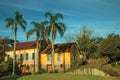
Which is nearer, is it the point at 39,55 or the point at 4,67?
the point at 4,67

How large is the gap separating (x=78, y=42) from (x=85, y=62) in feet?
38.4

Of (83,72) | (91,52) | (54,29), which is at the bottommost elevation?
(83,72)

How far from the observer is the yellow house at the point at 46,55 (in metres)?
53.7

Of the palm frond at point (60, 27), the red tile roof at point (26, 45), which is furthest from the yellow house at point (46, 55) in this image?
the palm frond at point (60, 27)

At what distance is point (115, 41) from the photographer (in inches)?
1832

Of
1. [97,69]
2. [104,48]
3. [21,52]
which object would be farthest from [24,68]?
[97,69]

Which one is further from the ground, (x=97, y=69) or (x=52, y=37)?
(x=52, y=37)

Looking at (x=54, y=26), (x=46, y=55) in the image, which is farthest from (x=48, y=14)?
(x=46, y=55)

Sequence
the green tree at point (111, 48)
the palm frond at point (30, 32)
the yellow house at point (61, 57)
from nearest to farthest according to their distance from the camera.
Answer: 1. the green tree at point (111, 48)
2. the palm frond at point (30, 32)
3. the yellow house at point (61, 57)

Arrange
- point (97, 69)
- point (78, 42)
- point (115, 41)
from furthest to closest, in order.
Answer: point (78, 42) → point (115, 41) → point (97, 69)

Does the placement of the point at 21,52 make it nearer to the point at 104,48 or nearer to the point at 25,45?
the point at 25,45

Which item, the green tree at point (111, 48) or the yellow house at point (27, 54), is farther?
the yellow house at point (27, 54)

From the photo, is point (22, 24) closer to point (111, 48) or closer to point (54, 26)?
point (54, 26)

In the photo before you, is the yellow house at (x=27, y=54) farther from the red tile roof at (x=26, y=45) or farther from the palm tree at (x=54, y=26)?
the palm tree at (x=54, y=26)
